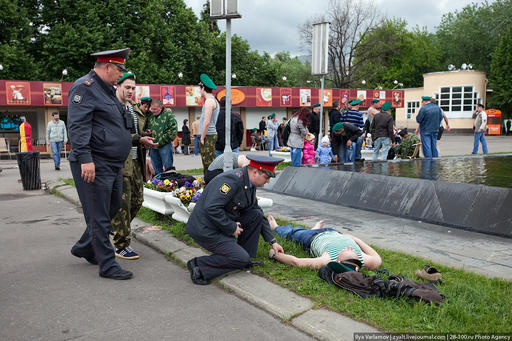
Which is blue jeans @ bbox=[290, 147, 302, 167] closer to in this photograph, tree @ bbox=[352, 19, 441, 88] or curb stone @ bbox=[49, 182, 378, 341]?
curb stone @ bbox=[49, 182, 378, 341]

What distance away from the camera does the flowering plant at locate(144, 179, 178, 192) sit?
6.49m

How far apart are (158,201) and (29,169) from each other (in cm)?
593

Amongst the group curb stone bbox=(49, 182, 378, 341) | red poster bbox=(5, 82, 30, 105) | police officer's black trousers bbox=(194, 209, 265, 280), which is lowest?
curb stone bbox=(49, 182, 378, 341)

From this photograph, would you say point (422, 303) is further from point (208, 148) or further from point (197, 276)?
point (208, 148)

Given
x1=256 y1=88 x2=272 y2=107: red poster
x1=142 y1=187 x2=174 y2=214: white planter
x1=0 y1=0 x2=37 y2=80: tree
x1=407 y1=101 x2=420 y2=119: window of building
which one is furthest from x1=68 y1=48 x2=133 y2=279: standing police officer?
x1=407 y1=101 x2=420 y2=119: window of building

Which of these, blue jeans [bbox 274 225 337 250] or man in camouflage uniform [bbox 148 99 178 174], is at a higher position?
man in camouflage uniform [bbox 148 99 178 174]

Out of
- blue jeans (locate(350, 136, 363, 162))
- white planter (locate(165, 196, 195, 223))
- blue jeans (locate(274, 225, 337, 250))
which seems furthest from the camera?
blue jeans (locate(350, 136, 363, 162))

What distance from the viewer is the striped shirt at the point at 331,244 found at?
4.29m

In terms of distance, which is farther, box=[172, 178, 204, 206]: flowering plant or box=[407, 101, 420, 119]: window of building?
box=[407, 101, 420, 119]: window of building

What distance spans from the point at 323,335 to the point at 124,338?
1.37 metres

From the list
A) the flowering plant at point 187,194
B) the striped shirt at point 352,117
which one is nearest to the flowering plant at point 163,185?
the flowering plant at point 187,194

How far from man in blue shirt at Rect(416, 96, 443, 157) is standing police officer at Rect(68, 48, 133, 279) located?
32.3 feet

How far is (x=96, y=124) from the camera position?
4.13 metres

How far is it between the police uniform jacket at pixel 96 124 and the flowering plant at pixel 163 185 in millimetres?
2180
